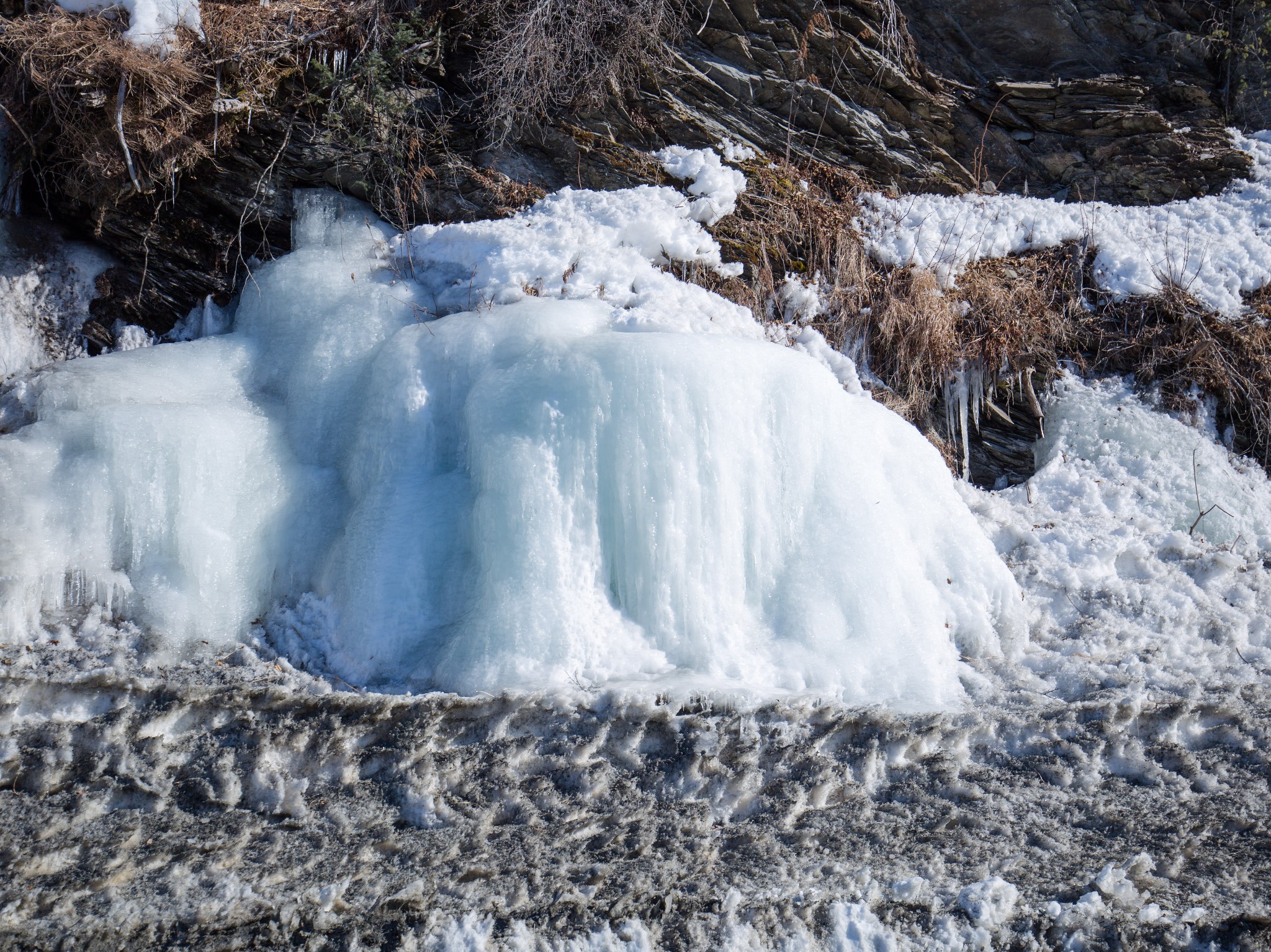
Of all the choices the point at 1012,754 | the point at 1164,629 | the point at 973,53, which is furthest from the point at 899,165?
the point at 1012,754

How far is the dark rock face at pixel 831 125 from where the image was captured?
4727 mm

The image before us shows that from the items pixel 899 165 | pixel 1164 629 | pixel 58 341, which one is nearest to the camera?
pixel 1164 629

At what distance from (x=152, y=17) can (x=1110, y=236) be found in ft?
18.5

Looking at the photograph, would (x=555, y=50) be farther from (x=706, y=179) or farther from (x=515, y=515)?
(x=515, y=515)

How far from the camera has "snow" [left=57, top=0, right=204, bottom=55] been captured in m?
4.36

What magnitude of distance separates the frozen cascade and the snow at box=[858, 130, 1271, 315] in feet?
5.81

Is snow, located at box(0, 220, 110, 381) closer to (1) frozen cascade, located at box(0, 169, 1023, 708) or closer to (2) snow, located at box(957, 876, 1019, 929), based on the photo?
(1) frozen cascade, located at box(0, 169, 1023, 708)

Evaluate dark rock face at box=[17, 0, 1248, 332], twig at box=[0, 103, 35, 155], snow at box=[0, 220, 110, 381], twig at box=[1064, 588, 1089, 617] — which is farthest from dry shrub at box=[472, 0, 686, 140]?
twig at box=[1064, 588, 1089, 617]

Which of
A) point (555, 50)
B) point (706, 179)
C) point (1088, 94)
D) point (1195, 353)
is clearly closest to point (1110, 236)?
point (1195, 353)

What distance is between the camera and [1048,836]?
266 cm

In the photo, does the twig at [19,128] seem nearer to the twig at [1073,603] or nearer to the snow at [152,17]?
the snow at [152,17]

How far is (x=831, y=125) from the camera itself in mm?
5645

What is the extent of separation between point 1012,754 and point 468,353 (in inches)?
108

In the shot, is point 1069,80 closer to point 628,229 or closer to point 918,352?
point 918,352
